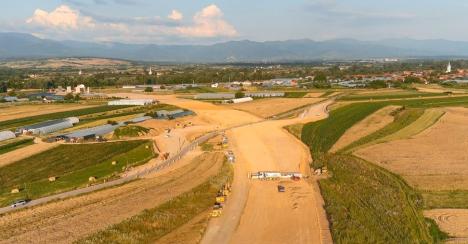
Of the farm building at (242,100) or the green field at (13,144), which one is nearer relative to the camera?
the green field at (13,144)

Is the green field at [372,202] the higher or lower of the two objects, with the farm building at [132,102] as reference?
lower

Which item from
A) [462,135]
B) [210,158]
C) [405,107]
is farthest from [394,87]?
[210,158]

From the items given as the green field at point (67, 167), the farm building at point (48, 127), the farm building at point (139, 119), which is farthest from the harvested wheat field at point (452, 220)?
the farm building at point (48, 127)

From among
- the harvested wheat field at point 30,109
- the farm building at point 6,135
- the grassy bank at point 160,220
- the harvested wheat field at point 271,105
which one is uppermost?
the harvested wheat field at point 271,105

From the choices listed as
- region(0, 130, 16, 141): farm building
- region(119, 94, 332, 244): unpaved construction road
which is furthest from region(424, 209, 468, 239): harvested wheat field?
region(0, 130, 16, 141): farm building

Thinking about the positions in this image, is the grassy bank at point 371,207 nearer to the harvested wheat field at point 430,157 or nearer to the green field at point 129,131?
the harvested wheat field at point 430,157

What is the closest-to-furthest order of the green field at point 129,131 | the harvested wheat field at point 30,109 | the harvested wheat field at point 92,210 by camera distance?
the harvested wheat field at point 92,210, the green field at point 129,131, the harvested wheat field at point 30,109
